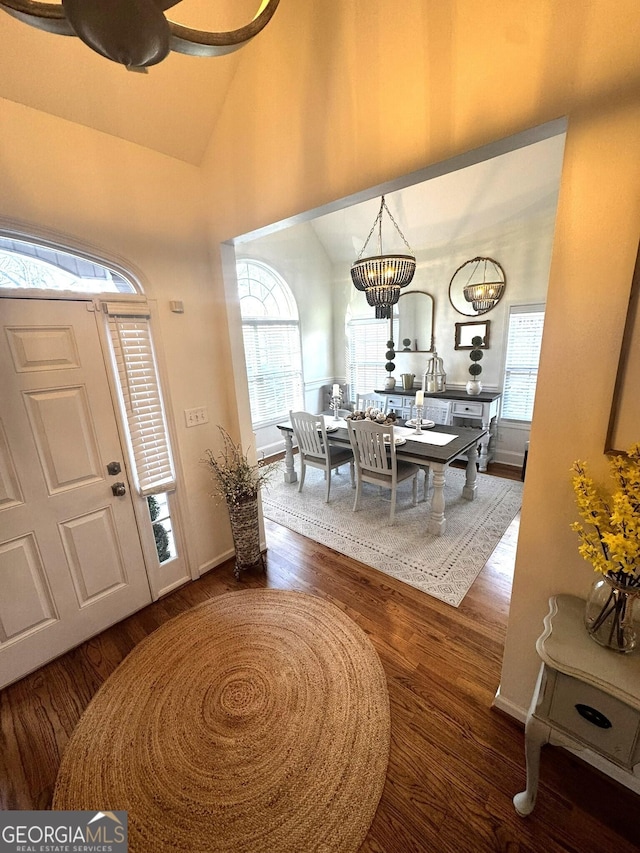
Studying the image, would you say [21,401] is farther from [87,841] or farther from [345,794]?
[345,794]

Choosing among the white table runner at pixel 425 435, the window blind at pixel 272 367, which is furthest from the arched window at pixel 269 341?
the white table runner at pixel 425 435

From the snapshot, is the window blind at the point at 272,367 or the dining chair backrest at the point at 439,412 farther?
the window blind at the point at 272,367

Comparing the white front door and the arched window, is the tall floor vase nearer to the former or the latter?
the white front door

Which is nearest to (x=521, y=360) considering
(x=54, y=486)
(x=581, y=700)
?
(x=581, y=700)

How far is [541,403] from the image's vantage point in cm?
127

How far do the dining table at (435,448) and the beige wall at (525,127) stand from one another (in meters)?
1.43

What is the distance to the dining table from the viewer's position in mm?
2889

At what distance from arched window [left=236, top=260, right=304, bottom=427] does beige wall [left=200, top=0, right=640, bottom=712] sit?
9.85ft

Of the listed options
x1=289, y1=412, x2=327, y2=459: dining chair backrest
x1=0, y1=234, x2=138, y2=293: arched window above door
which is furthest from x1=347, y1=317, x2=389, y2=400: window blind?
x1=0, y1=234, x2=138, y2=293: arched window above door

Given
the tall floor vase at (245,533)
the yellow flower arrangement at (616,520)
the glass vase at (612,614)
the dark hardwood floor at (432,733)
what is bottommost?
the dark hardwood floor at (432,733)

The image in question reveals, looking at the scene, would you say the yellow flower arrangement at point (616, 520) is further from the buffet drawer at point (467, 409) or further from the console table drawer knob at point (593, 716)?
the buffet drawer at point (467, 409)

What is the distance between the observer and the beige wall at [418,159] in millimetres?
1031

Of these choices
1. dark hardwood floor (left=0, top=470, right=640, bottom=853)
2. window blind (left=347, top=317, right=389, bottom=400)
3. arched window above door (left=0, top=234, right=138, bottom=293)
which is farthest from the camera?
window blind (left=347, top=317, right=389, bottom=400)

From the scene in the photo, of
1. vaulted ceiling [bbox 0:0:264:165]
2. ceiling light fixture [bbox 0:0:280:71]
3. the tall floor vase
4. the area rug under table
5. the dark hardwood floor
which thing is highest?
vaulted ceiling [bbox 0:0:264:165]
